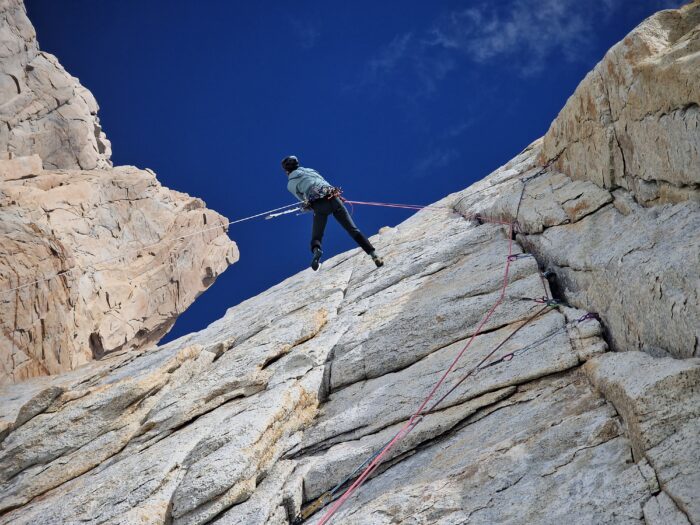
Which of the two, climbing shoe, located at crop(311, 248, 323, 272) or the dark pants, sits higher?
the dark pants

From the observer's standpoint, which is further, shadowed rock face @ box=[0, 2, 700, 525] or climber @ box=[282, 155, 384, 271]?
climber @ box=[282, 155, 384, 271]

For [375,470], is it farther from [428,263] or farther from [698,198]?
[428,263]

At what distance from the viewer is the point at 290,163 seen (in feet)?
45.5

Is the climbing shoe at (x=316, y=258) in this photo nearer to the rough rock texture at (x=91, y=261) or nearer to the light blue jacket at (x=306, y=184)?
the light blue jacket at (x=306, y=184)

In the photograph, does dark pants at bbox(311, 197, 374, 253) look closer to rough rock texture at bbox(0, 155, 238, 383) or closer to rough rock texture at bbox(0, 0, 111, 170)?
rough rock texture at bbox(0, 155, 238, 383)

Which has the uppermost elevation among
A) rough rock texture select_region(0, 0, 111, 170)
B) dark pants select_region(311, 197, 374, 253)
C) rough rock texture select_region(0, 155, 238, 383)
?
rough rock texture select_region(0, 0, 111, 170)

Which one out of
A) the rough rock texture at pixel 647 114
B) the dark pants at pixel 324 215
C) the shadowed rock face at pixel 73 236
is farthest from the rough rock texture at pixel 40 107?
the rough rock texture at pixel 647 114

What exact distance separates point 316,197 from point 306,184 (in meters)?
0.43

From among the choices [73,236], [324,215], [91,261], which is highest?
[73,236]

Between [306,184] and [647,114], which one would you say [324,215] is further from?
[647,114]

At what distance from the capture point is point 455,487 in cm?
649

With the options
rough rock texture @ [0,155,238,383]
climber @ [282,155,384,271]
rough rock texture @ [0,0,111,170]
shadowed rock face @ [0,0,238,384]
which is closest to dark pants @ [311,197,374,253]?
climber @ [282,155,384,271]

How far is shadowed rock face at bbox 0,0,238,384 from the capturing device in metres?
22.8

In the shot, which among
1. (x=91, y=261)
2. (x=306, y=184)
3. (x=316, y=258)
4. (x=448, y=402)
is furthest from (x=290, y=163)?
(x=91, y=261)
